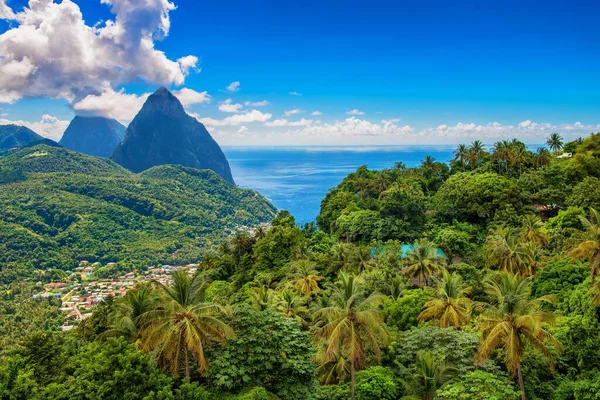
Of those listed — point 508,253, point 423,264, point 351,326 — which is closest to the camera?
point 351,326

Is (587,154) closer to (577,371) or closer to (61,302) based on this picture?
(577,371)

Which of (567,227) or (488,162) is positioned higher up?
(488,162)

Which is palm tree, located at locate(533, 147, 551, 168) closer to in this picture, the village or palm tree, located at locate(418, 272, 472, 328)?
palm tree, located at locate(418, 272, 472, 328)

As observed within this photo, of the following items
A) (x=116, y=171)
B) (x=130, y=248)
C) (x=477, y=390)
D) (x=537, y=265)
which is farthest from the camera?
(x=116, y=171)

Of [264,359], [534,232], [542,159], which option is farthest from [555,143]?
[264,359]

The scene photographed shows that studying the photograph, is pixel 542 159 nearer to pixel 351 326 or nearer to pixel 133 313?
pixel 351 326

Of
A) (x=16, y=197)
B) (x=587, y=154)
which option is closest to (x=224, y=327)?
(x=587, y=154)

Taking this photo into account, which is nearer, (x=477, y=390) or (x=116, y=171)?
(x=477, y=390)
